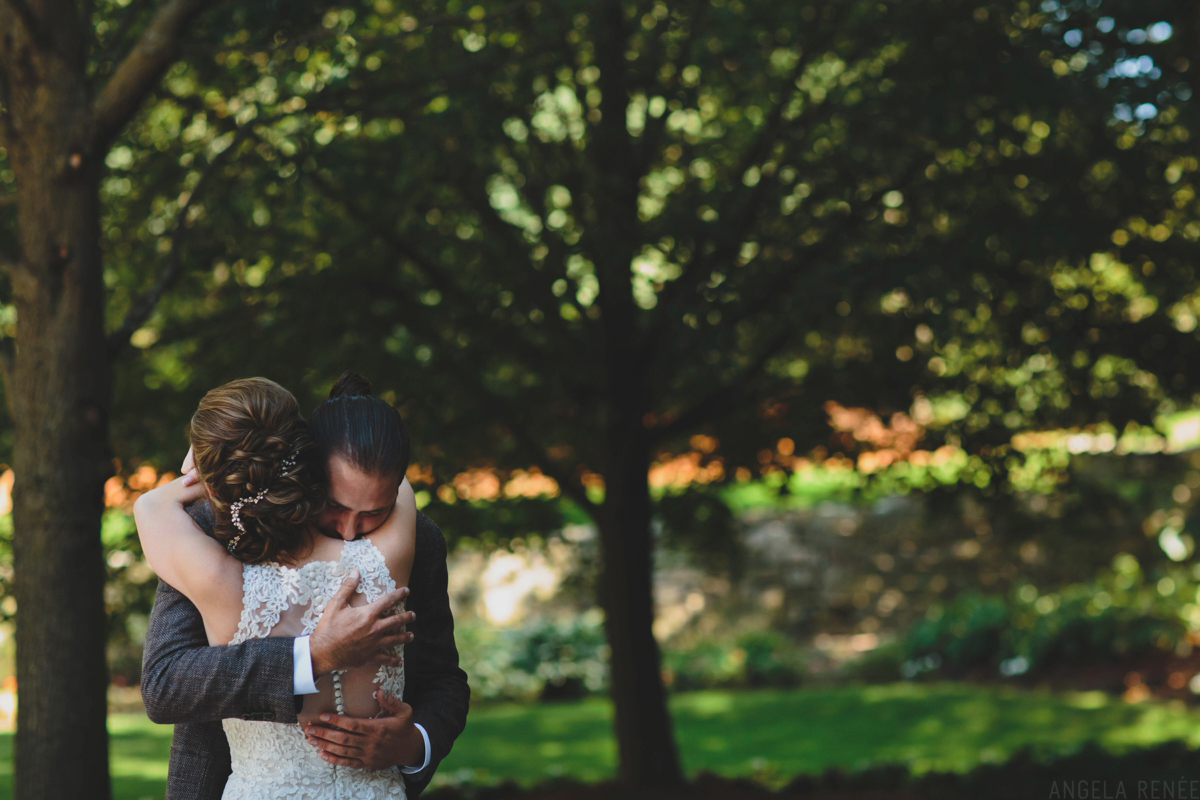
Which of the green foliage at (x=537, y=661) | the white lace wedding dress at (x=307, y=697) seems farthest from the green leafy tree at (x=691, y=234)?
the green foliage at (x=537, y=661)

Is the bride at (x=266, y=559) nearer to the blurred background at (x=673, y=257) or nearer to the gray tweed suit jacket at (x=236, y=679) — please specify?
the gray tweed suit jacket at (x=236, y=679)

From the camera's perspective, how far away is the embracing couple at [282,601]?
1.86 meters

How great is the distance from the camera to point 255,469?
6.11 ft

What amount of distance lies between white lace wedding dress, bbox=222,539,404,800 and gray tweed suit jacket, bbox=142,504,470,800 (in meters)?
0.06

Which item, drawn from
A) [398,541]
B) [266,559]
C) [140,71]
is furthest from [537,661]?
[266,559]

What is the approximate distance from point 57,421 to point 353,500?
200cm

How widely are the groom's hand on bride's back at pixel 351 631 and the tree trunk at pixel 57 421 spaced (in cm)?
200

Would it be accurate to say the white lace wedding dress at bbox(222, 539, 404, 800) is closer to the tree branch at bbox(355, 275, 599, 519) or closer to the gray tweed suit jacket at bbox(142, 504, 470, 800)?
the gray tweed suit jacket at bbox(142, 504, 470, 800)

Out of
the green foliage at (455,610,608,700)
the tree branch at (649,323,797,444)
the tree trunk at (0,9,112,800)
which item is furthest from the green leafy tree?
the green foliage at (455,610,608,700)

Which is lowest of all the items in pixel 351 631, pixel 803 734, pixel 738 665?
pixel 803 734

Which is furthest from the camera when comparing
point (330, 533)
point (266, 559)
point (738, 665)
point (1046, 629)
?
point (738, 665)

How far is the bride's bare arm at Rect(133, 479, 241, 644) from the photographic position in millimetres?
1889

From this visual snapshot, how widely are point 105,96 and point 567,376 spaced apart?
2.95 meters

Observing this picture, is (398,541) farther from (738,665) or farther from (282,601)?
(738,665)
